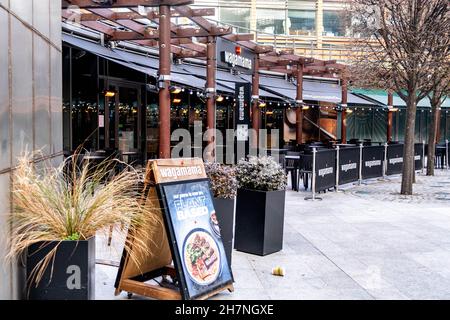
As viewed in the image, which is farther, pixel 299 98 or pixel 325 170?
pixel 299 98

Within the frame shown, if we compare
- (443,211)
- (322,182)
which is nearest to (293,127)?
(322,182)

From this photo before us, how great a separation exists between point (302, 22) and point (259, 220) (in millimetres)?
31903

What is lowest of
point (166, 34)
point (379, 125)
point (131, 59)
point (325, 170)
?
point (325, 170)

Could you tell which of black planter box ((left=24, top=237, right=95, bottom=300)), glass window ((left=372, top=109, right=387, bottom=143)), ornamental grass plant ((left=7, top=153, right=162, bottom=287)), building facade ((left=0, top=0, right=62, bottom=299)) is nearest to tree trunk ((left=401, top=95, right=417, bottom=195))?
building facade ((left=0, top=0, right=62, bottom=299))

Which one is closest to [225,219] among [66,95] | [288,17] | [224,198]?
[224,198]

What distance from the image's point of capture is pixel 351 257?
6938mm

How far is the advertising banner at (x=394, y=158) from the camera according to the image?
16766 mm

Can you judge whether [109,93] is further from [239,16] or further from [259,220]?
[239,16]

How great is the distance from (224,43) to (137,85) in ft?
20.4

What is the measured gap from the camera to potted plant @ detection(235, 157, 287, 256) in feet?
22.3

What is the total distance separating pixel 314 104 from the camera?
29234 millimetres

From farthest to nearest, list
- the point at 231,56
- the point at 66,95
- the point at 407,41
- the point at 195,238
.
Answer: the point at 66,95
the point at 231,56
the point at 407,41
the point at 195,238
